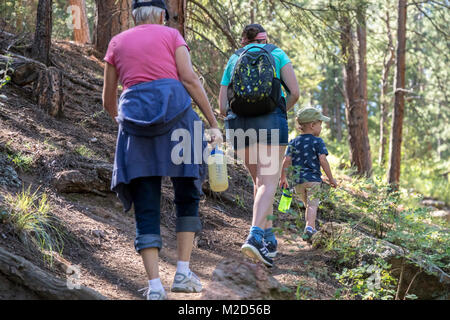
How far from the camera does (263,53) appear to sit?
4.33 meters

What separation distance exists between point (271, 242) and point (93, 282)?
1.65 metres

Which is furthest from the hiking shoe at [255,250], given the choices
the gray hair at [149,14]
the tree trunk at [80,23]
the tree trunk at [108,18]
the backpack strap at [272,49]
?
the tree trunk at [80,23]

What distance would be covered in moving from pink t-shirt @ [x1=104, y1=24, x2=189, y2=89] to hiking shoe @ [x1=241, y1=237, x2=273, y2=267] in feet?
4.94

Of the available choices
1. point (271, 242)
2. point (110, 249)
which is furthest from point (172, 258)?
point (271, 242)

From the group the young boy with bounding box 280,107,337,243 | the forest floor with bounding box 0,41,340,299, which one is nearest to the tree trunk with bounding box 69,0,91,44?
the forest floor with bounding box 0,41,340,299

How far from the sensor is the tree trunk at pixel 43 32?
24.1 feet

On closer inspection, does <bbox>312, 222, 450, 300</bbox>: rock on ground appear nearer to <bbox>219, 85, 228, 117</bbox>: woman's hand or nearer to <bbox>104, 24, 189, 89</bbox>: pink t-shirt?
<bbox>219, 85, 228, 117</bbox>: woman's hand

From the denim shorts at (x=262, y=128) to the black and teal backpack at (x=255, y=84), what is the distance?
6 centimetres

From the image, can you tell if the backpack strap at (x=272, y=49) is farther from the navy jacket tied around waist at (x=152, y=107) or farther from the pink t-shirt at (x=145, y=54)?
the navy jacket tied around waist at (x=152, y=107)

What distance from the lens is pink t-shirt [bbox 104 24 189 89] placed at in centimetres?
334

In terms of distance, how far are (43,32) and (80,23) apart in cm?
547

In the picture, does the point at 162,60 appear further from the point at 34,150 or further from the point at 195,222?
the point at 34,150

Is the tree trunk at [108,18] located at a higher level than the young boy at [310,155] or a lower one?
higher

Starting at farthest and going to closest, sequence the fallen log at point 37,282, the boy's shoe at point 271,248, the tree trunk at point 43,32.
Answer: the tree trunk at point 43,32, the boy's shoe at point 271,248, the fallen log at point 37,282
